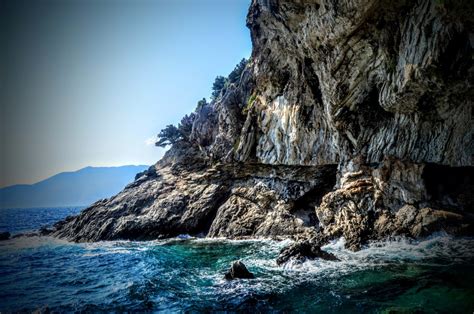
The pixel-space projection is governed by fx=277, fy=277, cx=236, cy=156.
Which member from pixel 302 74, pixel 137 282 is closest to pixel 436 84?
pixel 302 74

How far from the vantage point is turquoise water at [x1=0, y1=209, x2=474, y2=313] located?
37.7 feet

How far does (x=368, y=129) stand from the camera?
76.8ft

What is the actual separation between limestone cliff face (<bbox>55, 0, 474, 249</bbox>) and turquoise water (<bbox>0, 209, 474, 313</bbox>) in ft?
12.4

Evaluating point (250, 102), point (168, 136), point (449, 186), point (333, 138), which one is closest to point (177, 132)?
point (168, 136)

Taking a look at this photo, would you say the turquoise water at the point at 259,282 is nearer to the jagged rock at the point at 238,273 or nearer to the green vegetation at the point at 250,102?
the jagged rock at the point at 238,273

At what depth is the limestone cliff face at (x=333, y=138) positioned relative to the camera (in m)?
17.1

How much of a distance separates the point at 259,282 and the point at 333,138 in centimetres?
1630

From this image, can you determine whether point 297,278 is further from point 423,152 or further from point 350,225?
point 423,152

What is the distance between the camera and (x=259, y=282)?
14680mm

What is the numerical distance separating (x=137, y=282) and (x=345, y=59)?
70.4 ft

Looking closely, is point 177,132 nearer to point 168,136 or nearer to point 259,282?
point 168,136

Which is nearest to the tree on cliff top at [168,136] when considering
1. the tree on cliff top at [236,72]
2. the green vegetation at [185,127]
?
the green vegetation at [185,127]

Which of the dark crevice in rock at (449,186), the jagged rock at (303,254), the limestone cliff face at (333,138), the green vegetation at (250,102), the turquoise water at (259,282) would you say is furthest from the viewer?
the green vegetation at (250,102)

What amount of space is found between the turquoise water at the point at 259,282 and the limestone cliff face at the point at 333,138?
3.79m
